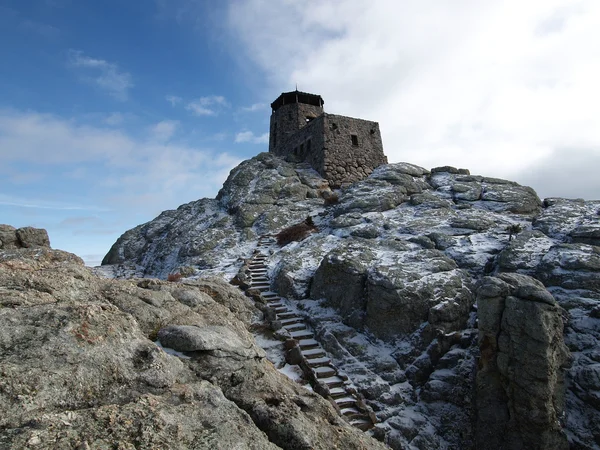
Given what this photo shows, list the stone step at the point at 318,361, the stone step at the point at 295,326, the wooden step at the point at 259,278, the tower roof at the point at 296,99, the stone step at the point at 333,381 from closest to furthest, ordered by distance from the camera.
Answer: the stone step at the point at 333,381 < the stone step at the point at 318,361 < the stone step at the point at 295,326 < the wooden step at the point at 259,278 < the tower roof at the point at 296,99

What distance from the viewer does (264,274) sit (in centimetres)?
2019

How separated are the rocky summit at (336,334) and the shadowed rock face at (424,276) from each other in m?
0.07

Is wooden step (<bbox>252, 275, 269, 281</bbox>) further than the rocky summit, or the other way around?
wooden step (<bbox>252, 275, 269, 281</bbox>)

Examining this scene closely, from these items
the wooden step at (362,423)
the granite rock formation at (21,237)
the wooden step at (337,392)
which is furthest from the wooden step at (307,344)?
the granite rock formation at (21,237)

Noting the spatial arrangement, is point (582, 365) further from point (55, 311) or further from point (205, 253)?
point (205, 253)

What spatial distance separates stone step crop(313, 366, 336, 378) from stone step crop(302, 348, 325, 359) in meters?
0.68

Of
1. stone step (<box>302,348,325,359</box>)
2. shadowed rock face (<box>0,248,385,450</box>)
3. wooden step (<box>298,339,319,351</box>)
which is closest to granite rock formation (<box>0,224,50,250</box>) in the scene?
shadowed rock face (<box>0,248,385,450</box>)

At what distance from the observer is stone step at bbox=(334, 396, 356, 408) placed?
1140cm

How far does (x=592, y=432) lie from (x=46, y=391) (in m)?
13.7

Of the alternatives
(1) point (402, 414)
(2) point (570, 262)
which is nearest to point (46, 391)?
(1) point (402, 414)

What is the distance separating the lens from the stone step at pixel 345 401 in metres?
11.4

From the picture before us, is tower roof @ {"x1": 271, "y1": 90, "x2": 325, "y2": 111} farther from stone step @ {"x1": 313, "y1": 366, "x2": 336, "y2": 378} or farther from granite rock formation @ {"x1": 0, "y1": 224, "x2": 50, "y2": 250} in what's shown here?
stone step @ {"x1": 313, "y1": 366, "x2": 336, "y2": 378}

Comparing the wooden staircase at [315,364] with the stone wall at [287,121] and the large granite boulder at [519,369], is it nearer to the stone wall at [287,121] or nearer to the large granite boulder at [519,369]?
the large granite boulder at [519,369]

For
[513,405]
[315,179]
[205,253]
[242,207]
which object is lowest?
[513,405]
